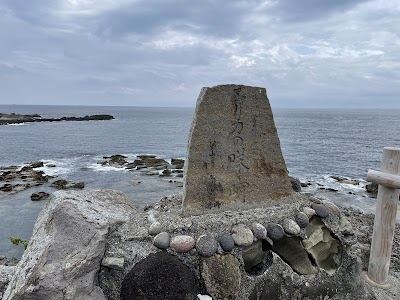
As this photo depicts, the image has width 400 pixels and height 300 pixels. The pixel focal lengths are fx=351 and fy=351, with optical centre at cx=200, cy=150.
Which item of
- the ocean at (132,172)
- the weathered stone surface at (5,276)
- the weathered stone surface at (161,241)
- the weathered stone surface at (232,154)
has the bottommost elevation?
the ocean at (132,172)

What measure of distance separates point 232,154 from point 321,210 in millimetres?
1567

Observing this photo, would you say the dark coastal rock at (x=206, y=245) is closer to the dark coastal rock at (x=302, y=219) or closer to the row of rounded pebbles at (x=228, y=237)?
the row of rounded pebbles at (x=228, y=237)

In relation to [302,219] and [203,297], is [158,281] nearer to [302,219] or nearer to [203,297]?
[203,297]

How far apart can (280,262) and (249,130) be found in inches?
75.2

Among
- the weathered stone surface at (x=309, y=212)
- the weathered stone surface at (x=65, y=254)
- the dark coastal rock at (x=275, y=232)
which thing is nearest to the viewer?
the weathered stone surface at (x=65, y=254)

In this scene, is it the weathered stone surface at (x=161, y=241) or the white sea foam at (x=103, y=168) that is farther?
the white sea foam at (x=103, y=168)

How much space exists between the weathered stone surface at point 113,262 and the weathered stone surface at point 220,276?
0.97 meters

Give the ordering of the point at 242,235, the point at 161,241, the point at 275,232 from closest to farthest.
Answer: the point at 161,241, the point at 242,235, the point at 275,232

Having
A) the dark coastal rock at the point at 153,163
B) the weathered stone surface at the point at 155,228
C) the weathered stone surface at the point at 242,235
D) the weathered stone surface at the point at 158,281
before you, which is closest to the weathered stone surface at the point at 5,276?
the weathered stone surface at the point at 158,281

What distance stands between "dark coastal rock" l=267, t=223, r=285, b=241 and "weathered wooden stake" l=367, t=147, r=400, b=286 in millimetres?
1574

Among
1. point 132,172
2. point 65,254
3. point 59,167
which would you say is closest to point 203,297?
point 65,254

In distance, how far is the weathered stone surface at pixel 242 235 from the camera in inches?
177

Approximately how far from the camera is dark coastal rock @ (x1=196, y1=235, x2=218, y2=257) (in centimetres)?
430

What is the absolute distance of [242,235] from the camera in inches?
179
